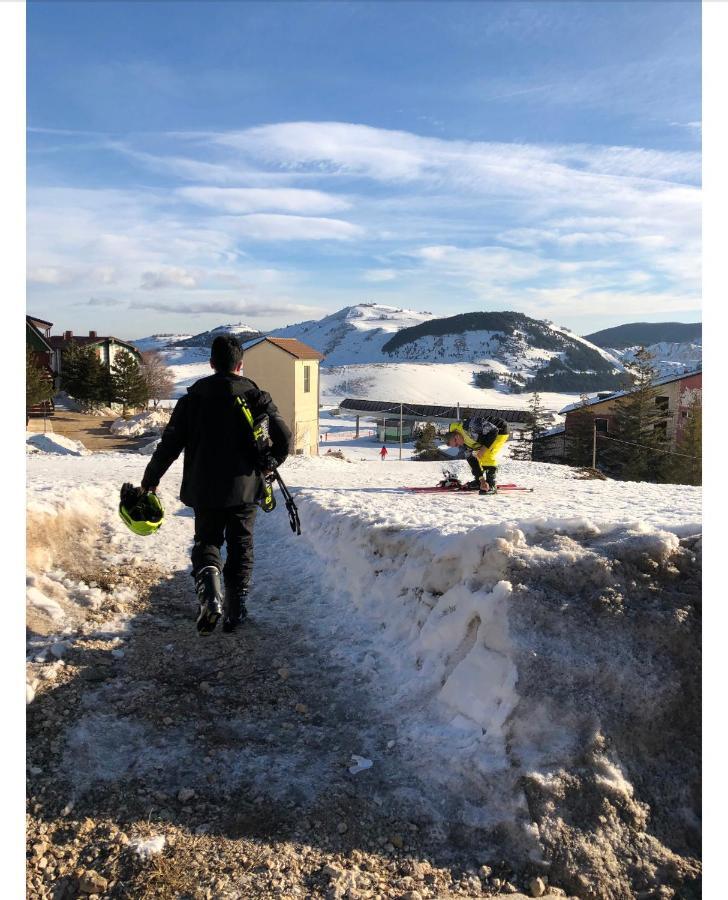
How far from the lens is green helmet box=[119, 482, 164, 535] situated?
5.35 meters

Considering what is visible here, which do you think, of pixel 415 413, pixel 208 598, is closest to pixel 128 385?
pixel 208 598

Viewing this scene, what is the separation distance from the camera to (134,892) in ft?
10.2

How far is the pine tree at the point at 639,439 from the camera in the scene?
3828 centimetres

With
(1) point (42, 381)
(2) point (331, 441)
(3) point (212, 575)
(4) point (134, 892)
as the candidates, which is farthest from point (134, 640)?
(2) point (331, 441)

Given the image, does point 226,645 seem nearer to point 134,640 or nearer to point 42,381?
point 134,640

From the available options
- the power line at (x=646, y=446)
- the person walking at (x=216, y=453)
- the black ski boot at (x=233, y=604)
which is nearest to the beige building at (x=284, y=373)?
the power line at (x=646, y=446)

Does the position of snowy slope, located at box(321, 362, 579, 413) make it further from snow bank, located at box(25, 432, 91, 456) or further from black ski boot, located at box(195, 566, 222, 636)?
black ski boot, located at box(195, 566, 222, 636)

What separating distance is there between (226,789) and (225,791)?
0.01 meters

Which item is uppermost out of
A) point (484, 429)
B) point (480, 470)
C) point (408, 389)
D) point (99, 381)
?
point (408, 389)

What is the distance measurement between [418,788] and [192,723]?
70.6 inches

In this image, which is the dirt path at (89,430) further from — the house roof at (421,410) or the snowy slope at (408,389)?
the snowy slope at (408,389)

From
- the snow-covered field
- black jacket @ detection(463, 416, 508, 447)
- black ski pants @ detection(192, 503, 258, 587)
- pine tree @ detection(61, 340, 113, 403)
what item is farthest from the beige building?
black ski pants @ detection(192, 503, 258, 587)

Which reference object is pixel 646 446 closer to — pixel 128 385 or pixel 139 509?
pixel 128 385

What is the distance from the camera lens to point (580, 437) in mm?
43562
